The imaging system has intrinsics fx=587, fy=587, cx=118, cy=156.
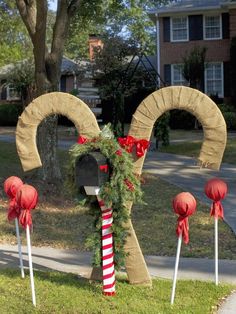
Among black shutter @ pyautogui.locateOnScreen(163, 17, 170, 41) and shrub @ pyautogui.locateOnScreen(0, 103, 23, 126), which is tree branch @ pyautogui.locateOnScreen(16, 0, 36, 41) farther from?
shrub @ pyautogui.locateOnScreen(0, 103, 23, 126)

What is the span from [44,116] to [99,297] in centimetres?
193

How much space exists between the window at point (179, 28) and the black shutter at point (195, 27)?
0.88ft

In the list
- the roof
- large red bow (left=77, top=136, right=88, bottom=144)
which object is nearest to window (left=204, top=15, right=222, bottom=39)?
the roof

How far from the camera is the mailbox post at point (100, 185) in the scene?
18.2ft

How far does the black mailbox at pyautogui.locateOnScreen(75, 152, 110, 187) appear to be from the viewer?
5531 mm

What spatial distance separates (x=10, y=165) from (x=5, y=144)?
255 inches

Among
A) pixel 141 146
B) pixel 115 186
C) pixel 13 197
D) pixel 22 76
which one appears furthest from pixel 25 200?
pixel 22 76

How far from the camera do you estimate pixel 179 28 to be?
31359 millimetres

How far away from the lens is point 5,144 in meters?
21.8

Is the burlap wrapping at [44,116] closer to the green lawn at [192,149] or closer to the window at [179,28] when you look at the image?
the green lawn at [192,149]

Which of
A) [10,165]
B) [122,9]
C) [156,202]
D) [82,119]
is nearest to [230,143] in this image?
[122,9]

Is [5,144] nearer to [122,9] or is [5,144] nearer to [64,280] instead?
[122,9]

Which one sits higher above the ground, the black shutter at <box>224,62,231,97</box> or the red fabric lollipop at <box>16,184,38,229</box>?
the black shutter at <box>224,62,231,97</box>

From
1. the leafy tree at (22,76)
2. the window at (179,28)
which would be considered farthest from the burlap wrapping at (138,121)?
the leafy tree at (22,76)
